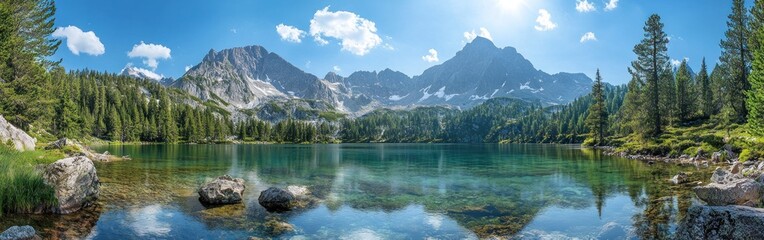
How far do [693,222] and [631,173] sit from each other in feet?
113

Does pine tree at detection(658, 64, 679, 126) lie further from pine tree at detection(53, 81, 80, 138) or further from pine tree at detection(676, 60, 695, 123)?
pine tree at detection(53, 81, 80, 138)

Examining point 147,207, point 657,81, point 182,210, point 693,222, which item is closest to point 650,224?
point 693,222

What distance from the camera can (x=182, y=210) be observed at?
22953 millimetres

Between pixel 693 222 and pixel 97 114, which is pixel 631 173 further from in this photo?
pixel 97 114

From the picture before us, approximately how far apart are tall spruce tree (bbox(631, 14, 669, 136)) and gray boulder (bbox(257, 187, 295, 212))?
78301mm

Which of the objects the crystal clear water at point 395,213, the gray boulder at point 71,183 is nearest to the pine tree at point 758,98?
the crystal clear water at point 395,213

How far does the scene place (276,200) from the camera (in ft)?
80.6

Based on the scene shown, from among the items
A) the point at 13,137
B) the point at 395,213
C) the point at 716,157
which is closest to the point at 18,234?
the point at 395,213

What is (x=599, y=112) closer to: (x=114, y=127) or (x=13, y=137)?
(x=13, y=137)

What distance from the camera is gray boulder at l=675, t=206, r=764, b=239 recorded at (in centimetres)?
1088

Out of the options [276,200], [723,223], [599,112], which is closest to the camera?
[723,223]

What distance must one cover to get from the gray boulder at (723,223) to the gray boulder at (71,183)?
1068 inches

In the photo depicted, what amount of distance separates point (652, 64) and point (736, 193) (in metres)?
70.2

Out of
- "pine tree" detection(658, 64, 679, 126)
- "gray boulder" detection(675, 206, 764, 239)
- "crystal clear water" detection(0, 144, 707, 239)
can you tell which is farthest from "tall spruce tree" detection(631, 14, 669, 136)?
"gray boulder" detection(675, 206, 764, 239)
